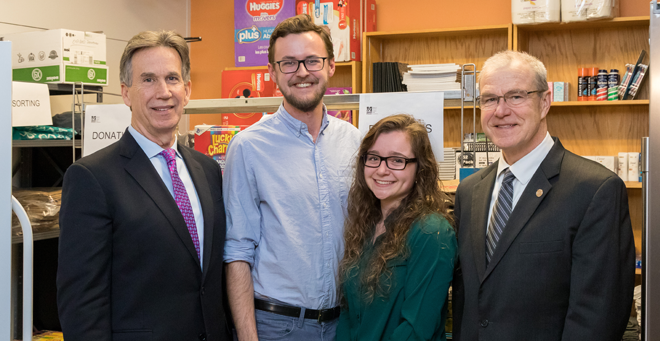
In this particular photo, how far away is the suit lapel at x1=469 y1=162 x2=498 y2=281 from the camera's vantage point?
1.60m

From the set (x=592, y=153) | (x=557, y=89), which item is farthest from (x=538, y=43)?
(x=592, y=153)

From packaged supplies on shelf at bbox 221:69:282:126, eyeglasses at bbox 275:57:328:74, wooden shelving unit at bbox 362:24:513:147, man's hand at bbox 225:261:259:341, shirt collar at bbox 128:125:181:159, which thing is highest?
wooden shelving unit at bbox 362:24:513:147

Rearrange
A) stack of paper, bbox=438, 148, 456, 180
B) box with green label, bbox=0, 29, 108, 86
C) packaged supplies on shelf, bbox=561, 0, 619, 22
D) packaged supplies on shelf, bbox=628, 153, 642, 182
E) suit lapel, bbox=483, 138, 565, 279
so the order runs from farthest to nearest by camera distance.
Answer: stack of paper, bbox=438, 148, 456, 180 < packaged supplies on shelf, bbox=628, 153, 642, 182 < packaged supplies on shelf, bbox=561, 0, 619, 22 < box with green label, bbox=0, 29, 108, 86 < suit lapel, bbox=483, 138, 565, 279

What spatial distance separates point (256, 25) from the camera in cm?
487

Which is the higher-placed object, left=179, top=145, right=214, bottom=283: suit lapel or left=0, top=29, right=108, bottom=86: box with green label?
left=0, top=29, right=108, bottom=86: box with green label

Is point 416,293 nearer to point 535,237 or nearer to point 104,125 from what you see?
point 535,237

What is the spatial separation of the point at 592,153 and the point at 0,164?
4.19 m

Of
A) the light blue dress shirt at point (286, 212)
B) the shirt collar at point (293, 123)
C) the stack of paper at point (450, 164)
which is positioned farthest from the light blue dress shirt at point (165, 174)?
the stack of paper at point (450, 164)

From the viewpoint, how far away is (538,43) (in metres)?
4.54

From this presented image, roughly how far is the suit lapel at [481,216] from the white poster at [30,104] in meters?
2.18

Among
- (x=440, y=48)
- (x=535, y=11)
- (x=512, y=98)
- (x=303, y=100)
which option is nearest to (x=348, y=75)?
(x=440, y=48)

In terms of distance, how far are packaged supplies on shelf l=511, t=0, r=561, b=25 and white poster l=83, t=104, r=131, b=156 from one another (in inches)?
118

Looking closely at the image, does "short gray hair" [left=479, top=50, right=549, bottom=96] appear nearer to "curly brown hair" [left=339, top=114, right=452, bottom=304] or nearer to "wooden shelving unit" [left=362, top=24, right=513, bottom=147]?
"curly brown hair" [left=339, top=114, right=452, bottom=304]

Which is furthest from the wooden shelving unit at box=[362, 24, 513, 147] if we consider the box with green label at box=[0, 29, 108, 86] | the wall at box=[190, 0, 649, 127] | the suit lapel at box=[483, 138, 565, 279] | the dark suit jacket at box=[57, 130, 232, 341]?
the dark suit jacket at box=[57, 130, 232, 341]
